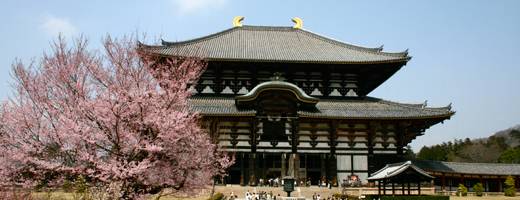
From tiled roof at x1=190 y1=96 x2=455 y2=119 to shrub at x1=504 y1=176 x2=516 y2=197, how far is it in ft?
29.5

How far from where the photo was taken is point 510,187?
44438 mm

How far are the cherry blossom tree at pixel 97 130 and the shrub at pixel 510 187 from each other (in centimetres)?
3600

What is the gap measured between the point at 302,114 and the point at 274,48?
9.86 m

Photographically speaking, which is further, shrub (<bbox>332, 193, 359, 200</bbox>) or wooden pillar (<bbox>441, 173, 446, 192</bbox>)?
wooden pillar (<bbox>441, 173, 446, 192</bbox>)

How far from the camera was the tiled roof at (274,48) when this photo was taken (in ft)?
143

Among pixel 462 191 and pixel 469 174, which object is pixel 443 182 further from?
pixel 469 174

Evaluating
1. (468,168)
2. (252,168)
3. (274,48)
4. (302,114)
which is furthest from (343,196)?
(274,48)

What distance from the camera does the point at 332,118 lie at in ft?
131

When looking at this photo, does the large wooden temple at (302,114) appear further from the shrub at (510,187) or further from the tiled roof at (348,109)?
the shrub at (510,187)

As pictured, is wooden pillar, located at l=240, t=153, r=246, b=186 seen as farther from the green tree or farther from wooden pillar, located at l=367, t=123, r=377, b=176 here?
the green tree

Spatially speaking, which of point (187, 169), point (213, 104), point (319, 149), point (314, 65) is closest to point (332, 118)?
point (319, 149)

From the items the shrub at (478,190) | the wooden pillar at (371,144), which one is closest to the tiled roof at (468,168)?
the shrub at (478,190)

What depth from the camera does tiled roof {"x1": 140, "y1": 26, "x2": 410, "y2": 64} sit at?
143 ft

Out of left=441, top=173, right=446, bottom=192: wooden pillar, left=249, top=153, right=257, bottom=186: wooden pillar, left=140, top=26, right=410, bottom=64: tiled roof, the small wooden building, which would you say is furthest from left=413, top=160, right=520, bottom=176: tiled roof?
left=249, top=153, right=257, bottom=186: wooden pillar
